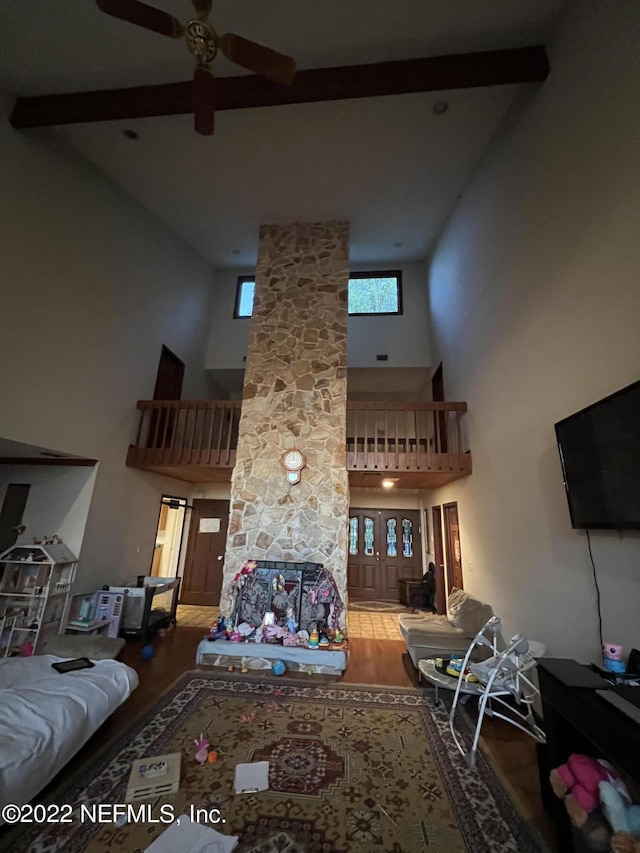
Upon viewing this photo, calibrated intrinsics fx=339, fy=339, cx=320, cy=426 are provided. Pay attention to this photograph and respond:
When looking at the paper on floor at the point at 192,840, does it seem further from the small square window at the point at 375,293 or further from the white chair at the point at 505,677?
→ the small square window at the point at 375,293

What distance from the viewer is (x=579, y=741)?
1833 mm

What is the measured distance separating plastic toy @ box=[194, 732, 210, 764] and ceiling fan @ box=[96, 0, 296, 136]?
170 inches

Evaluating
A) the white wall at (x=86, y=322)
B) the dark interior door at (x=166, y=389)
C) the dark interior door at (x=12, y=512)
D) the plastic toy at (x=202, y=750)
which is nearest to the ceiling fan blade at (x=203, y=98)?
the white wall at (x=86, y=322)

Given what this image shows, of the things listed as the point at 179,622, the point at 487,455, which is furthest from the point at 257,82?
the point at 179,622

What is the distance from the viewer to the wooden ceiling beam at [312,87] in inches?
129

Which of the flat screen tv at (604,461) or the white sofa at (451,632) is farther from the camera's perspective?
the white sofa at (451,632)

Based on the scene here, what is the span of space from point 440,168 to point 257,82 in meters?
2.75

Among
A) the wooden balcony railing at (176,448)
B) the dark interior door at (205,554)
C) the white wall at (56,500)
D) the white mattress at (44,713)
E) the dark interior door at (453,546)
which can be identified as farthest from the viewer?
the dark interior door at (205,554)

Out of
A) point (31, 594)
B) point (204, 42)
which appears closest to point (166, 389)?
point (31, 594)

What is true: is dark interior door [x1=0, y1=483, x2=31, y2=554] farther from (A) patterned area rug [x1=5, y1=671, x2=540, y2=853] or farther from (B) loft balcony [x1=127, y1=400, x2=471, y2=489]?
(A) patterned area rug [x1=5, y1=671, x2=540, y2=853]

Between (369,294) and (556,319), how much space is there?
528 centimetres

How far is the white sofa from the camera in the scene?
3.42 m

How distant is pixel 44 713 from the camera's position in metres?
1.98

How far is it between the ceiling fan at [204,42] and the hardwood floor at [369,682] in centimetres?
448
